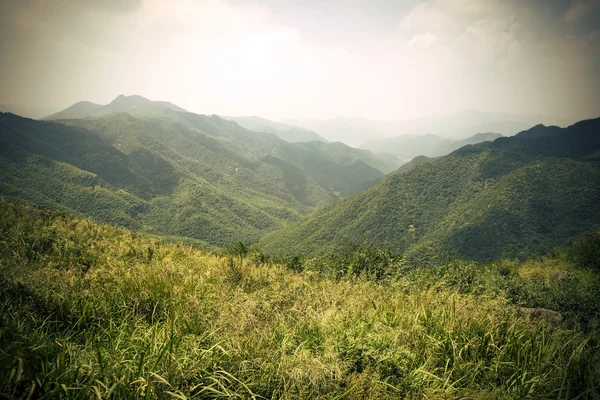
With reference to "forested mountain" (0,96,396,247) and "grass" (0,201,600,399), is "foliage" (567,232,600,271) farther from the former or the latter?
"forested mountain" (0,96,396,247)

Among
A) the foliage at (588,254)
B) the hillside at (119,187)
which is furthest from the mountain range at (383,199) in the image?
the foliage at (588,254)

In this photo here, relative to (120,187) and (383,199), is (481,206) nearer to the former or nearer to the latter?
(383,199)

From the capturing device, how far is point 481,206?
8512cm

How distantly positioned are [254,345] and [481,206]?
335 feet

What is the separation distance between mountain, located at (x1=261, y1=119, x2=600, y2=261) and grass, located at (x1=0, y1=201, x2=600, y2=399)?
4508 cm

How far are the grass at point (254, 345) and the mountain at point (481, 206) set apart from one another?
4508cm

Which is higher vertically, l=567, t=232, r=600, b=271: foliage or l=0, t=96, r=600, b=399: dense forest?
l=0, t=96, r=600, b=399: dense forest

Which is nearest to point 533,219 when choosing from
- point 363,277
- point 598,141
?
point 598,141

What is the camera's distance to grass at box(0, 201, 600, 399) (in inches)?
71.9

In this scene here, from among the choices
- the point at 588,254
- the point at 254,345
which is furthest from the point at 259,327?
the point at 588,254

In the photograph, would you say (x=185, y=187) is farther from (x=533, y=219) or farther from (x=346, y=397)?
(x=346, y=397)

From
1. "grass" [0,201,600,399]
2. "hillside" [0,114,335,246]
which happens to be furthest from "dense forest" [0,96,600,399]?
"hillside" [0,114,335,246]

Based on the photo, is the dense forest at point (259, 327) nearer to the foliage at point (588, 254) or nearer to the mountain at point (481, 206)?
the foliage at point (588, 254)

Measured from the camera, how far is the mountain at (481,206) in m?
69.6
